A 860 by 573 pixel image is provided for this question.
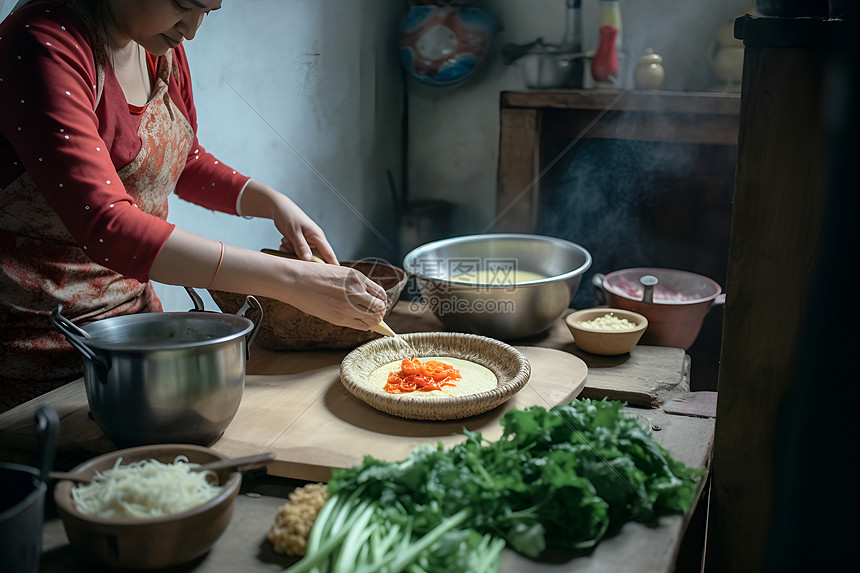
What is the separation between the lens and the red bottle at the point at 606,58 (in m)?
3.48

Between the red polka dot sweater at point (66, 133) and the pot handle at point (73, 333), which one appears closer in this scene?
the pot handle at point (73, 333)

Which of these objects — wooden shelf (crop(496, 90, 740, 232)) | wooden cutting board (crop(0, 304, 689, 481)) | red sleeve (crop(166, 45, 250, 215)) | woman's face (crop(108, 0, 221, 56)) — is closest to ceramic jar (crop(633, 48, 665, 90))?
wooden shelf (crop(496, 90, 740, 232))

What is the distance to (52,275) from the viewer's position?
5.53 ft

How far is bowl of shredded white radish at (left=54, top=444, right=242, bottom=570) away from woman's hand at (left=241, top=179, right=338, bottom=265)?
35.9 inches

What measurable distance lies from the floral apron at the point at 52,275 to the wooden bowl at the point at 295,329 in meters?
0.26

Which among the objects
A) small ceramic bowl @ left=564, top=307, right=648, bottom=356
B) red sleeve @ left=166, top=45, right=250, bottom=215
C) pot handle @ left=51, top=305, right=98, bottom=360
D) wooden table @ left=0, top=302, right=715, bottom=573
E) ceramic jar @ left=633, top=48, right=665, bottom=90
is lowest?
wooden table @ left=0, top=302, right=715, bottom=573

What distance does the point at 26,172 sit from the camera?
157 centimetres

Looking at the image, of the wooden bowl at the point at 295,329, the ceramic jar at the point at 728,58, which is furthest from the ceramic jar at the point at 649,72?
the wooden bowl at the point at 295,329

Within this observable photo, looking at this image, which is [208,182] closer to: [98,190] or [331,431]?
[98,190]

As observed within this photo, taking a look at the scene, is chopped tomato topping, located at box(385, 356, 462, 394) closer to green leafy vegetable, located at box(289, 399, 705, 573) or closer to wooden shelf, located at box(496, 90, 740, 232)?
green leafy vegetable, located at box(289, 399, 705, 573)

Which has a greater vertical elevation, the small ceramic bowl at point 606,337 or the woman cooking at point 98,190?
the woman cooking at point 98,190

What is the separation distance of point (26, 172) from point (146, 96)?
0.35 metres

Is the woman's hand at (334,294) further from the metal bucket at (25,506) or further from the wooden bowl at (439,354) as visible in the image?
the metal bucket at (25,506)

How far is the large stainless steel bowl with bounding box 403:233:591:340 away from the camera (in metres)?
2.03
